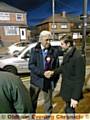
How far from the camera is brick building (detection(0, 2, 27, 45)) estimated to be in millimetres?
70375

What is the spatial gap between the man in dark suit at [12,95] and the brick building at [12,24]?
217 feet

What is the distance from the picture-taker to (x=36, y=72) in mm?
6164

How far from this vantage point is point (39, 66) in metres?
6.21

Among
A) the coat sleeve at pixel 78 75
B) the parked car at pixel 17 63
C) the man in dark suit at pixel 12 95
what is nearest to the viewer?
the man in dark suit at pixel 12 95

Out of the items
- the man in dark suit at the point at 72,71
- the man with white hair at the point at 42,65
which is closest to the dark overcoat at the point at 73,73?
the man in dark suit at the point at 72,71

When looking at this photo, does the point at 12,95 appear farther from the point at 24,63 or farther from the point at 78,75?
the point at 24,63

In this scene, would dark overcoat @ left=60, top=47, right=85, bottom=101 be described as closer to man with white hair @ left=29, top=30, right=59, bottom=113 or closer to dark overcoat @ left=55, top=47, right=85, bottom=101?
dark overcoat @ left=55, top=47, right=85, bottom=101

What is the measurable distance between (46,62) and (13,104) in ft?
9.87

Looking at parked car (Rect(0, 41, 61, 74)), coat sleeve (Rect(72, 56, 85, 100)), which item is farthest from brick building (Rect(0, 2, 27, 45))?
coat sleeve (Rect(72, 56, 85, 100))

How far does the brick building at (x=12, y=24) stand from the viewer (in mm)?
70375

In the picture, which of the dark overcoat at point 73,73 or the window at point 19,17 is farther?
the window at point 19,17

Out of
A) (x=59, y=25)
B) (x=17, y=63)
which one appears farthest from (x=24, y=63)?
(x=59, y=25)

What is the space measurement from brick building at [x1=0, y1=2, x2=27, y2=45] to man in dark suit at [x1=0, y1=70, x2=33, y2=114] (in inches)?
2608

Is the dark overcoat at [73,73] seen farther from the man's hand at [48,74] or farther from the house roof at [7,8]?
the house roof at [7,8]
